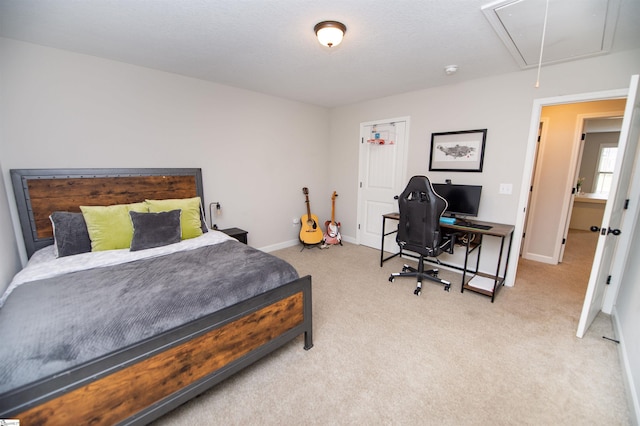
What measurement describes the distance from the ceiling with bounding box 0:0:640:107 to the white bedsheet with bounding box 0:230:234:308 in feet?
5.86

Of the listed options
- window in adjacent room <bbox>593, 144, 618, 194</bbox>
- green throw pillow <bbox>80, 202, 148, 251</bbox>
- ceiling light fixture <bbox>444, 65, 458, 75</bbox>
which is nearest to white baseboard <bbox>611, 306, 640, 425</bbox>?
ceiling light fixture <bbox>444, 65, 458, 75</bbox>

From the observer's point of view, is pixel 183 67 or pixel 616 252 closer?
pixel 616 252

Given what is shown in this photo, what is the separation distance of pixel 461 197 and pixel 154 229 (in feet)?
11.1

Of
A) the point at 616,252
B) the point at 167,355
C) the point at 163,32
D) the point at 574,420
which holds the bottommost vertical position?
the point at 574,420

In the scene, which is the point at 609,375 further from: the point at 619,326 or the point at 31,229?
the point at 31,229

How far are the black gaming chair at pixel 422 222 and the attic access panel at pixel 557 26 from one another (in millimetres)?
1321

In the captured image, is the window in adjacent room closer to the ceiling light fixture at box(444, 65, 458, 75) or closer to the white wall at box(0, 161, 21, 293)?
the ceiling light fixture at box(444, 65, 458, 75)

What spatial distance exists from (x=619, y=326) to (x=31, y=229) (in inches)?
203

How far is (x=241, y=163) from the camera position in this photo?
12.1 ft

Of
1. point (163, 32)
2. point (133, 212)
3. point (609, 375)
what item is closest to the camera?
point (609, 375)

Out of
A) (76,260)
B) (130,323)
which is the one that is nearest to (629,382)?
(130,323)

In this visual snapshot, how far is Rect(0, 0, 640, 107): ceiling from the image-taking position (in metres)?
1.70

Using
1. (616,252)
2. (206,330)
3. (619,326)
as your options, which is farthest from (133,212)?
(616,252)

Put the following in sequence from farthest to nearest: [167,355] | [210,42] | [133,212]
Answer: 1. [133,212]
2. [210,42]
3. [167,355]
